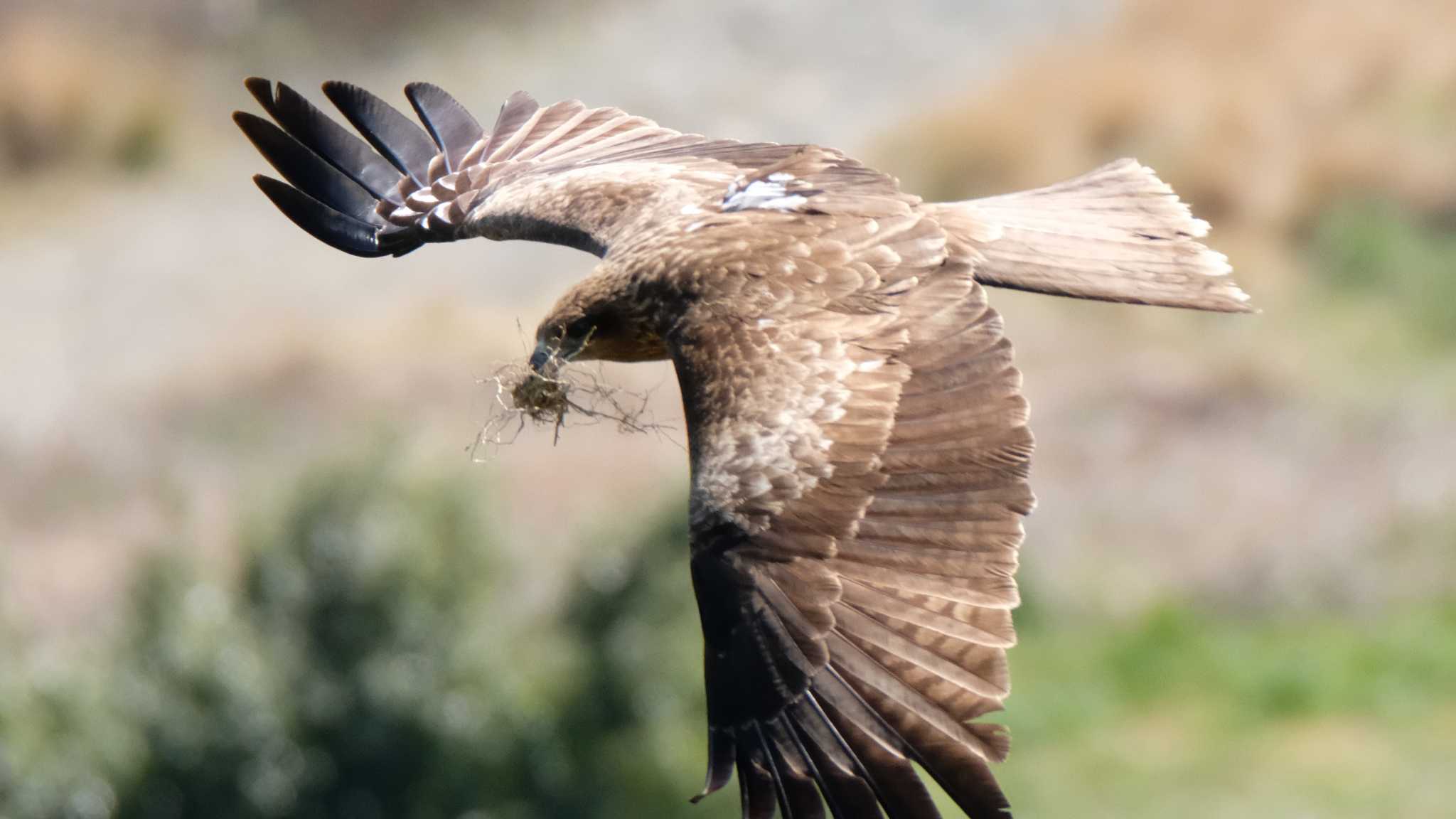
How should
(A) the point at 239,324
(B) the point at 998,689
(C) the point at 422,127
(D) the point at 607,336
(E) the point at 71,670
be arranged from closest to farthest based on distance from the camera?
(B) the point at 998,689
(D) the point at 607,336
(C) the point at 422,127
(E) the point at 71,670
(A) the point at 239,324

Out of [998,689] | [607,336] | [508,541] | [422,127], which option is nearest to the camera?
[998,689]

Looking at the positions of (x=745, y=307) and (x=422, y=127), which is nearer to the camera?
(x=745, y=307)

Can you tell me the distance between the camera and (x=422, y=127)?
25.4ft

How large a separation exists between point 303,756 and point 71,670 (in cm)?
207

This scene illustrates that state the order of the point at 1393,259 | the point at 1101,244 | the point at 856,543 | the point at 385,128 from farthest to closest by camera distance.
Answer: the point at 1393,259 → the point at 385,128 → the point at 1101,244 → the point at 856,543

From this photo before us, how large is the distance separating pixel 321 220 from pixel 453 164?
Result: 47 cm

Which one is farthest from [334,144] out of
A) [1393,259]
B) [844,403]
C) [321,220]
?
[1393,259]

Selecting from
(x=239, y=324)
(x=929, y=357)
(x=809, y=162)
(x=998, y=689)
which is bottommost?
(x=998, y=689)

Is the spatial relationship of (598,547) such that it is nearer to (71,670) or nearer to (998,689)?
(71,670)

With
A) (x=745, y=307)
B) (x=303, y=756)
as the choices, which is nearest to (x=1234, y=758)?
(x=303, y=756)

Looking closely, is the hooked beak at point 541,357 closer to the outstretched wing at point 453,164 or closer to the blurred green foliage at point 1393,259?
the outstretched wing at point 453,164

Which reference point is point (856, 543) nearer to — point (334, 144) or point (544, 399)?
point (544, 399)

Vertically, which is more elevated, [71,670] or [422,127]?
[422,127]

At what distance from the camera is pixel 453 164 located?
23.9 feet
